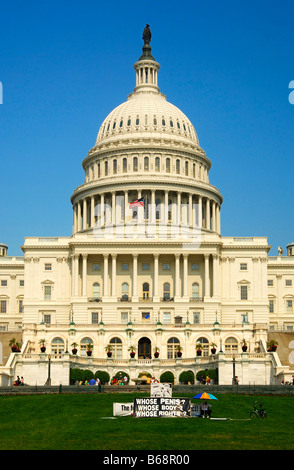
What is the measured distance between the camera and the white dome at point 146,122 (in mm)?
138750

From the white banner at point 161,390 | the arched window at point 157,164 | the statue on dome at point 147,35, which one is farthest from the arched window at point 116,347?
the statue on dome at point 147,35

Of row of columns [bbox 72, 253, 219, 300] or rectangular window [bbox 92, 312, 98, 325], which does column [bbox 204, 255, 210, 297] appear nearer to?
row of columns [bbox 72, 253, 219, 300]

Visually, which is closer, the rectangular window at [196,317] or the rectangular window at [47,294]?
the rectangular window at [196,317]

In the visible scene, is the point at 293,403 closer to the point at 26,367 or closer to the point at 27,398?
the point at 27,398

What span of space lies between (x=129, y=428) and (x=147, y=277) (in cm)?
7634

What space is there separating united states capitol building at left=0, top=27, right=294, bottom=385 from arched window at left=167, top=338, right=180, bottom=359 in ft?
0.53

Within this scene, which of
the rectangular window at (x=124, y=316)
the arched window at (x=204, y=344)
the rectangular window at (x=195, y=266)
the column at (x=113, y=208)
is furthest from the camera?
the column at (x=113, y=208)

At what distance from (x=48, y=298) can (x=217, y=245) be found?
1013 inches

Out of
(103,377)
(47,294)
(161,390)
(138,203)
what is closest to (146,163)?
(138,203)

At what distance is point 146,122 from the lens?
140 m

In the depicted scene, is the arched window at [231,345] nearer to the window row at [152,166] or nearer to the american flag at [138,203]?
the american flag at [138,203]

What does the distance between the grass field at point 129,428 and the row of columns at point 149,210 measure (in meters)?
74.4

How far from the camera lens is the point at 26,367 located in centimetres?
7606
